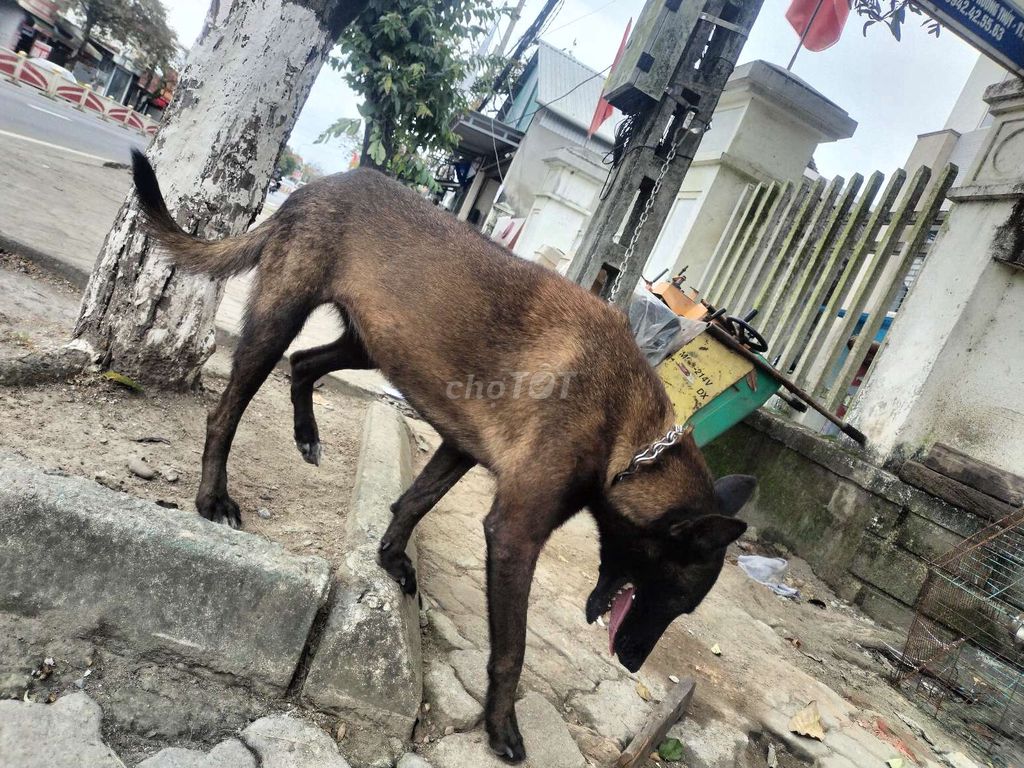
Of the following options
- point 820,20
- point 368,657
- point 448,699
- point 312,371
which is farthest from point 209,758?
point 820,20

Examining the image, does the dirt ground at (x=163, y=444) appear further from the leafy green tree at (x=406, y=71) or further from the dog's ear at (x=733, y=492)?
the leafy green tree at (x=406, y=71)

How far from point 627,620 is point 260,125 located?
2.76 meters

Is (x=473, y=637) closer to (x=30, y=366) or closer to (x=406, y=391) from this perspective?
(x=406, y=391)

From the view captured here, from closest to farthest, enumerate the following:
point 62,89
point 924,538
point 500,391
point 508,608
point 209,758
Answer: point 209,758 < point 508,608 < point 500,391 < point 924,538 < point 62,89

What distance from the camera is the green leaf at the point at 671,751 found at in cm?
258

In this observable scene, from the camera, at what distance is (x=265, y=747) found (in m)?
1.86

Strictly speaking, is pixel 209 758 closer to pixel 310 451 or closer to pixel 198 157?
pixel 310 451

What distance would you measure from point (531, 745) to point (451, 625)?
0.59 metres

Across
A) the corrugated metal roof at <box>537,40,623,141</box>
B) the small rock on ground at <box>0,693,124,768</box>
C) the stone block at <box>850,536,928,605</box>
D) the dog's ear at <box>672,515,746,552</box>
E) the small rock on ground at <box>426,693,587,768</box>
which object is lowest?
the small rock on ground at <box>0,693,124,768</box>

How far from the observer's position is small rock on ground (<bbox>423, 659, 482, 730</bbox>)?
2.25m

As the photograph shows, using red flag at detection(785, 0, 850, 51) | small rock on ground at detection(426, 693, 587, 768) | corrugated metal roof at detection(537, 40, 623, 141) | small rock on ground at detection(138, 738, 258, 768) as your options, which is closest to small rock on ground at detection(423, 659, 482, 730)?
small rock on ground at detection(426, 693, 587, 768)

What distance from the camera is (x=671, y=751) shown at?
8.52 ft

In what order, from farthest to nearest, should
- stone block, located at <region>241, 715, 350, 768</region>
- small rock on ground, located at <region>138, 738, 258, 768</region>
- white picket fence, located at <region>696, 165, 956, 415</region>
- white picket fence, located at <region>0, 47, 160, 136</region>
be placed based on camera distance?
white picket fence, located at <region>0, 47, 160, 136</region>
white picket fence, located at <region>696, 165, 956, 415</region>
stone block, located at <region>241, 715, 350, 768</region>
small rock on ground, located at <region>138, 738, 258, 768</region>

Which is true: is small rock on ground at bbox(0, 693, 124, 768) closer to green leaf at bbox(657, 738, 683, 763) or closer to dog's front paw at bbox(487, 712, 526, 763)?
dog's front paw at bbox(487, 712, 526, 763)
